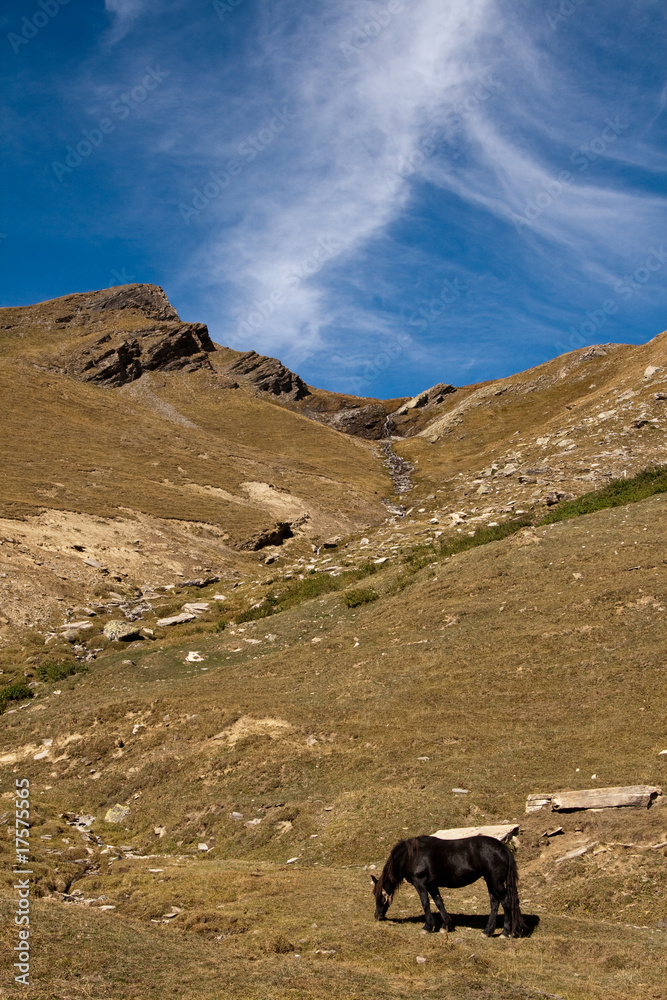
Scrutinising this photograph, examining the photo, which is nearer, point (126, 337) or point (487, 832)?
point (487, 832)

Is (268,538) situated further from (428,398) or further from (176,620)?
(428,398)

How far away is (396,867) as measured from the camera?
8.50 metres

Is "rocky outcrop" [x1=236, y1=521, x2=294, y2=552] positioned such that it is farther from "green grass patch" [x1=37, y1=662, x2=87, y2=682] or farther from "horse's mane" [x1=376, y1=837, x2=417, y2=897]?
"horse's mane" [x1=376, y1=837, x2=417, y2=897]

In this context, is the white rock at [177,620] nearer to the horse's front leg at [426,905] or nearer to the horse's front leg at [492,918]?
the horse's front leg at [426,905]

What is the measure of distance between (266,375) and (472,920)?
112 meters

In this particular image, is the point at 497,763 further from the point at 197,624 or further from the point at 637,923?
the point at 197,624

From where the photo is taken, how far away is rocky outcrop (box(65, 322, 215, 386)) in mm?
87125

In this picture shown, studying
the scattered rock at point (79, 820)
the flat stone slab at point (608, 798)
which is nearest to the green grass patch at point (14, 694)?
the scattered rock at point (79, 820)

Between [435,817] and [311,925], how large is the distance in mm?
3862

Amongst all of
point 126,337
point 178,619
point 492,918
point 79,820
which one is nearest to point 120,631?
point 178,619

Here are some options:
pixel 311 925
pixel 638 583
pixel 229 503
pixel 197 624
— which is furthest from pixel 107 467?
pixel 311 925

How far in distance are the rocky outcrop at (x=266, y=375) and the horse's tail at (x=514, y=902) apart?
108 metres

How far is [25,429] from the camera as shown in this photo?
194 feet

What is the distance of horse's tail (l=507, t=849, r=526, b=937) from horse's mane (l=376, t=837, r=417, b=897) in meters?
1.22
